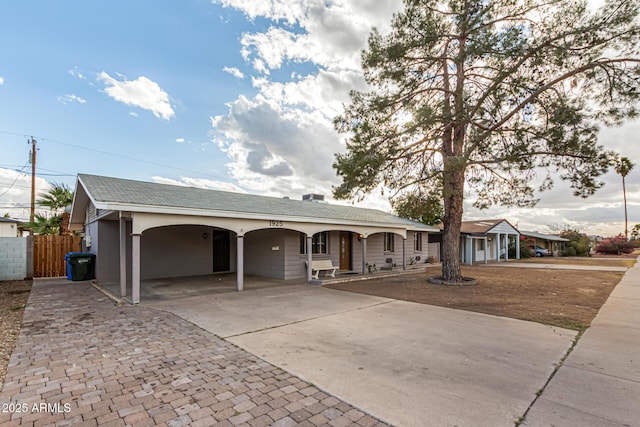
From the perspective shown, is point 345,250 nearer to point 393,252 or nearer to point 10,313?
point 393,252

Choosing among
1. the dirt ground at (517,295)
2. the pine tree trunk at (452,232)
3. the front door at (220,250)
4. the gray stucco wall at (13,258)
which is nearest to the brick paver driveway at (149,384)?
the dirt ground at (517,295)

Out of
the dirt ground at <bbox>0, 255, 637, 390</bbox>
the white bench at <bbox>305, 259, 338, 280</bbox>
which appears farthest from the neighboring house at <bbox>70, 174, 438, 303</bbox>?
the dirt ground at <bbox>0, 255, 637, 390</bbox>

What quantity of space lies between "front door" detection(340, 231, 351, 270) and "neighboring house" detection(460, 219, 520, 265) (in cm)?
1173

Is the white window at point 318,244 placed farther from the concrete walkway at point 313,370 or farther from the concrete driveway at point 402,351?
the concrete walkway at point 313,370

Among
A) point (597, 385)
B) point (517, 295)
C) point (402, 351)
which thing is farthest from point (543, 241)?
point (402, 351)

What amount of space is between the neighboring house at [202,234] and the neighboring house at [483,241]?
29.5 feet

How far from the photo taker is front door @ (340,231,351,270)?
1476cm

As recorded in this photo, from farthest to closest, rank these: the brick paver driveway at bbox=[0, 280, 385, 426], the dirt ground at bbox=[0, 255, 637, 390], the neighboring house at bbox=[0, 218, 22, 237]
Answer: the neighboring house at bbox=[0, 218, 22, 237], the dirt ground at bbox=[0, 255, 637, 390], the brick paver driveway at bbox=[0, 280, 385, 426]

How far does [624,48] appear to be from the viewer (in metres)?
Answer: 7.96

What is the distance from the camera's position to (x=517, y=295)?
9531 millimetres

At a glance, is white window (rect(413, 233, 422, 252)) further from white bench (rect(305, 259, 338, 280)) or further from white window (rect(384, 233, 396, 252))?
white bench (rect(305, 259, 338, 280))

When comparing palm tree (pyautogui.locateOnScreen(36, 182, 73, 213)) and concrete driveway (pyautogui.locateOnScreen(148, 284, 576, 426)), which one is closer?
concrete driveway (pyautogui.locateOnScreen(148, 284, 576, 426))

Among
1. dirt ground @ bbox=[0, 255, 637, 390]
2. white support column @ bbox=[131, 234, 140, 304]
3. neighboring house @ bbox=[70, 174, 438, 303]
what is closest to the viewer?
dirt ground @ bbox=[0, 255, 637, 390]

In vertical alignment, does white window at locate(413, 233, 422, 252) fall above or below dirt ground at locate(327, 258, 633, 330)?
above
